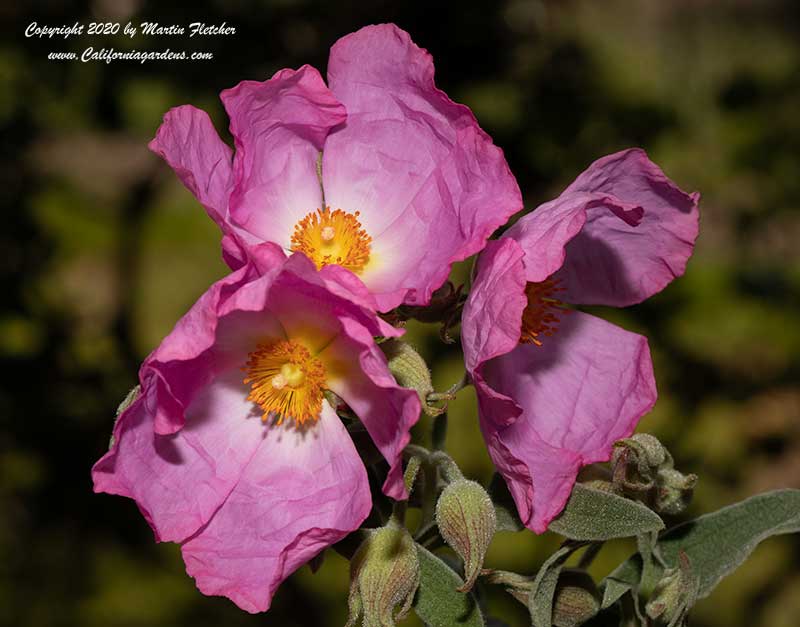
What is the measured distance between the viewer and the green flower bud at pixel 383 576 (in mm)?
1572

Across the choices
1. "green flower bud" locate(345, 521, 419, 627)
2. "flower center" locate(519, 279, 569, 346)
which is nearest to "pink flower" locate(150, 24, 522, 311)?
"flower center" locate(519, 279, 569, 346)

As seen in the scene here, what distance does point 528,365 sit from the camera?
1.94m

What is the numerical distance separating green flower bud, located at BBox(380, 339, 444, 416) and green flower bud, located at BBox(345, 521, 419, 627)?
0.70ft

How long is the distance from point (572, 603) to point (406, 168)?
0.84m

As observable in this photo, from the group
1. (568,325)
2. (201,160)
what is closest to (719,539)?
(568,325)

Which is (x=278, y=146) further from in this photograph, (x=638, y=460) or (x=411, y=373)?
(x=638, y=460)

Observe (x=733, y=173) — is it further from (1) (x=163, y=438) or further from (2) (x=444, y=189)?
(1) (x=163, y=438)

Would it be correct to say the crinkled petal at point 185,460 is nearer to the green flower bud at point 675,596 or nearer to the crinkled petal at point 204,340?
the crinkled petal at point 204,340

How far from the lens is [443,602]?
167 centimetres

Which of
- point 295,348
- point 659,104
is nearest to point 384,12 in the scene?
point 659,104

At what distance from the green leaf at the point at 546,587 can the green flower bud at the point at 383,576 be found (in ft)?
0.65

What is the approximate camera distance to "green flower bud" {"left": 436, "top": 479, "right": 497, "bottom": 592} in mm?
1553

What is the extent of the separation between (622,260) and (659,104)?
269cm

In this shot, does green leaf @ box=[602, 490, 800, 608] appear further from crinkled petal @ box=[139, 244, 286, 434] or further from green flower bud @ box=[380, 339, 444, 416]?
crinkled petal @ box=[139, 244, 286, 434]
